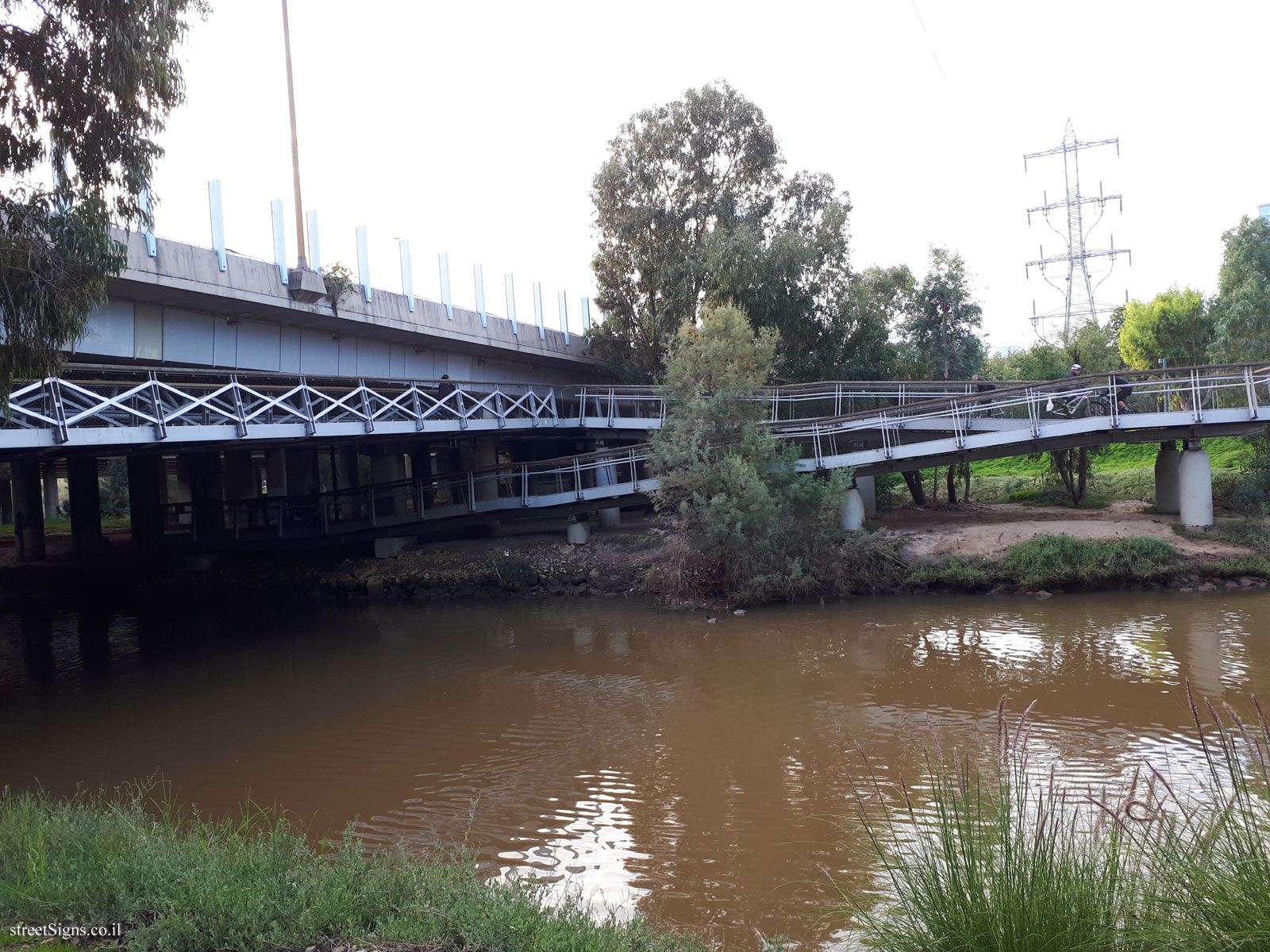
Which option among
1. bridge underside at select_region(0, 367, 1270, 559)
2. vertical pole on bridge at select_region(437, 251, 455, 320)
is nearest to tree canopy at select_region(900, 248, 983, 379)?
bridge underside at select_region(0, 367, 1270, 559)

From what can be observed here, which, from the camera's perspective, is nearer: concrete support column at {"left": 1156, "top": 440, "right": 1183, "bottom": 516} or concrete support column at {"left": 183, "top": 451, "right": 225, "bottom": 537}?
concrete support column at {"left": 1156, "top": 440, "right": 1183, "bottom": 516}

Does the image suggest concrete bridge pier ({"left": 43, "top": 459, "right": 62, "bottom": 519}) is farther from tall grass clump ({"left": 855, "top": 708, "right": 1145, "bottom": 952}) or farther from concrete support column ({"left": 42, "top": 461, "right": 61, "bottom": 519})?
tall grass clump ({"left": 855, "top": 708, "right": 1145, "bottom": 952})

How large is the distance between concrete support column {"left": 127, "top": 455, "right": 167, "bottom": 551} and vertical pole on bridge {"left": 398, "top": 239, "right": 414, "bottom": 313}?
38.0 ft

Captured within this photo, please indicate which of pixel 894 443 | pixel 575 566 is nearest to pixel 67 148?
pixel 575 566

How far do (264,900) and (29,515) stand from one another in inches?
1301

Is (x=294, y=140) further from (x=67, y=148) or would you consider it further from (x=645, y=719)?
(x=645, y=719)

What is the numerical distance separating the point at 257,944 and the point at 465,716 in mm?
8075

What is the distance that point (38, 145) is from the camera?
10.8 metres

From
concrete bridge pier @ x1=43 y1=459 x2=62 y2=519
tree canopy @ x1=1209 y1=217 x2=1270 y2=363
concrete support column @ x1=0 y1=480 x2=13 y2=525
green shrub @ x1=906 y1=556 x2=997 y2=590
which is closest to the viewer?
green shrub @ x1=906 y1=556 x2=997 y2=590

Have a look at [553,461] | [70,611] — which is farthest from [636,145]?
[70,611]

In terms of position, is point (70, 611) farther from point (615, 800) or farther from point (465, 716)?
point (615, 800)

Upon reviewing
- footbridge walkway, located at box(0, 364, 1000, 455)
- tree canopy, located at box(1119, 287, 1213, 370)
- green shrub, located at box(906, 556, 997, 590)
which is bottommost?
green shrub, located at box(906, 556, 997, 590)

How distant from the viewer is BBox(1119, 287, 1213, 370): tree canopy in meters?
37.0

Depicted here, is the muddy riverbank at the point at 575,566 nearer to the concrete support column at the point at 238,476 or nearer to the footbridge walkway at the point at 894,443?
the footbridge walkway at the point at 894,443
